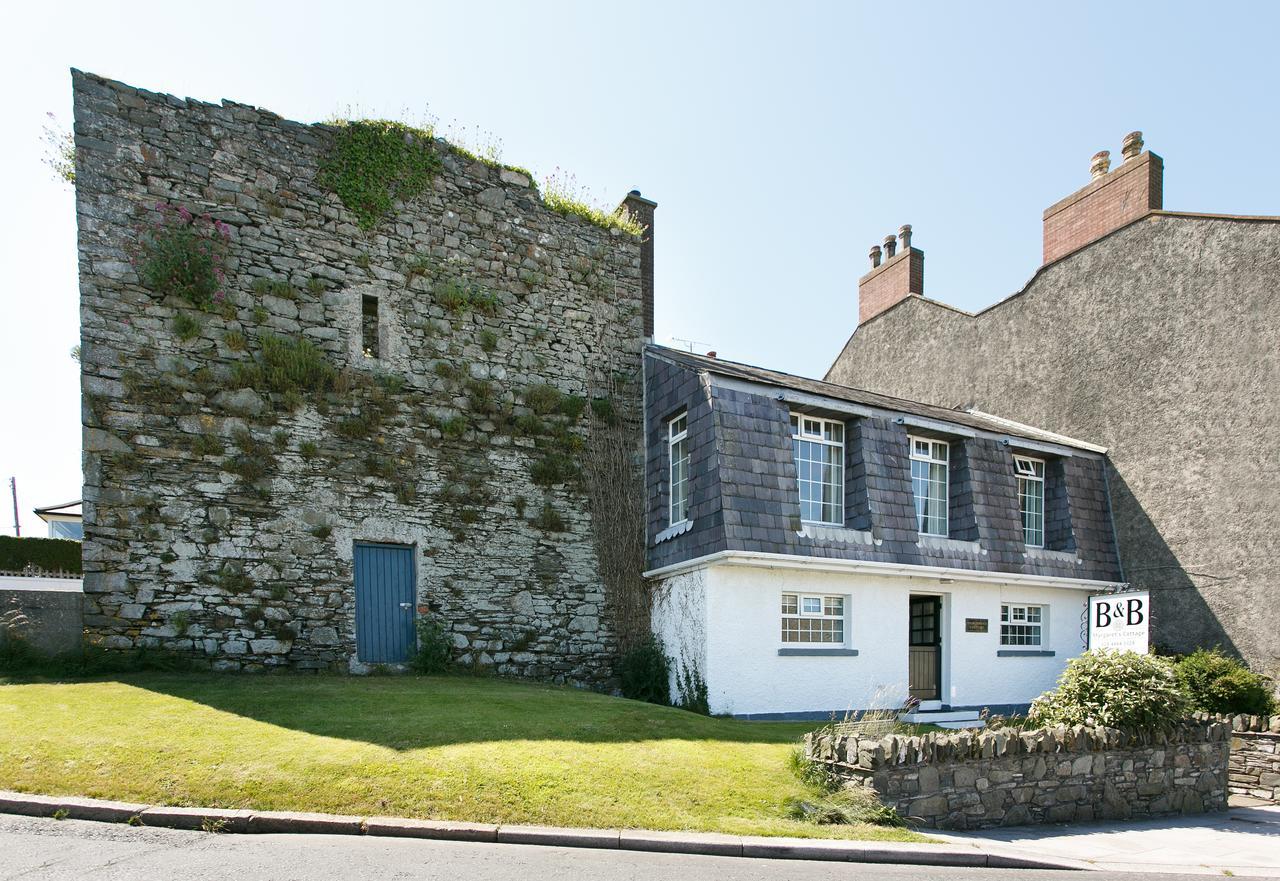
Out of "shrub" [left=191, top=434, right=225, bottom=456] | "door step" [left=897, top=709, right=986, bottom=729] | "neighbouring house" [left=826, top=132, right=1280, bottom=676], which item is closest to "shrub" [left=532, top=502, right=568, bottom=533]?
"shrub" [left=191, top=434, right=225, bottom=456]

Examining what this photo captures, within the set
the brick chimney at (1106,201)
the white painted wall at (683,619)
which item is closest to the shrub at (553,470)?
the white painted wall at (683,619)

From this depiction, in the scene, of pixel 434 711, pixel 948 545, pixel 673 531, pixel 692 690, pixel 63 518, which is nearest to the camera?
pixel 434 711

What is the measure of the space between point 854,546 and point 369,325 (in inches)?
361

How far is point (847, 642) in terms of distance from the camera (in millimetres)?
14219

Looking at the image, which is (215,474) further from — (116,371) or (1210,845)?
(1210,845)

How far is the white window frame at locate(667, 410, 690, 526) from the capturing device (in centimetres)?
1454

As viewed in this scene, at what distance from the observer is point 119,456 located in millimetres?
11961

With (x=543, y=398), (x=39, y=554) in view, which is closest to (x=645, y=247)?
(x=543, y=398)

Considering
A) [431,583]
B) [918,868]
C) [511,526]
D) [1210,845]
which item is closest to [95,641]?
[431,583]

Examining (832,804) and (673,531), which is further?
(673,531)

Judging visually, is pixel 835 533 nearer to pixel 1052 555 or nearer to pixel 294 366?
pixel 1052 555

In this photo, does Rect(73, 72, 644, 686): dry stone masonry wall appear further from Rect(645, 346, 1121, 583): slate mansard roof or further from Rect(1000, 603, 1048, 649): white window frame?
Rect(1000, 603, 1048, 649): white window frame

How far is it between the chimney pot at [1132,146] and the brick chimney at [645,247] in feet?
33.3

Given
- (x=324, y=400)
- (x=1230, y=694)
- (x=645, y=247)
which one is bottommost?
(x=1230, y=694)
